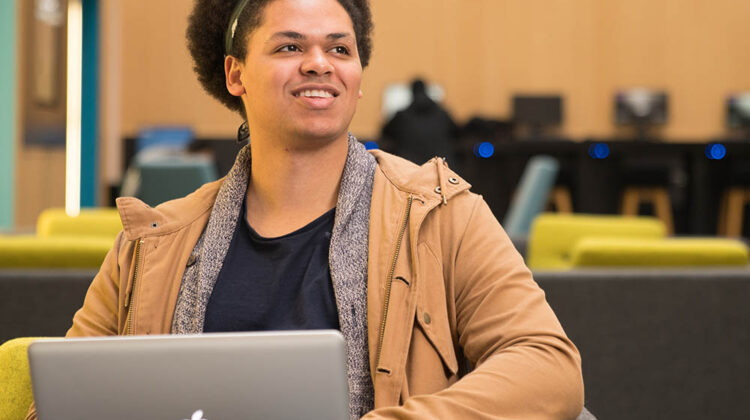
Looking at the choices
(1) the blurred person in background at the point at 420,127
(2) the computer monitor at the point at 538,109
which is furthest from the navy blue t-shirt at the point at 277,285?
(2) the computer monitor at the point at 538,109

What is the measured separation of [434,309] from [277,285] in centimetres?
25

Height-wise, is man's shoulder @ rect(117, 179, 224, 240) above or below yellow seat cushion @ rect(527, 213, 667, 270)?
above

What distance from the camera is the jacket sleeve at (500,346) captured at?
129 centimetres

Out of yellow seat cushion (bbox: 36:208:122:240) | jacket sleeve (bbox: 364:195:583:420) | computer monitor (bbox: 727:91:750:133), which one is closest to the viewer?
jacket sleeve (bbox: 364:195:583:420)

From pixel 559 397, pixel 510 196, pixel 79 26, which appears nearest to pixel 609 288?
pixel 559 397

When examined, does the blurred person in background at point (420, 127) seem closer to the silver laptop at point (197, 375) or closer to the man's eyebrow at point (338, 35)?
the man's eyebrow at point (338, 35)

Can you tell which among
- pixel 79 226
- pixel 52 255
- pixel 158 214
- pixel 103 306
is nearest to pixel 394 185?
pixel 158 214

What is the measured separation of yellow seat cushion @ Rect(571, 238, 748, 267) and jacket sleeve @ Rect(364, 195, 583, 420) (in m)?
1.34

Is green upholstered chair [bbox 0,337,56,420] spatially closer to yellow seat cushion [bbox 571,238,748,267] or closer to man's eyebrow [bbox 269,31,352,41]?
man's eyebrow [bbox 269,31,352,41]

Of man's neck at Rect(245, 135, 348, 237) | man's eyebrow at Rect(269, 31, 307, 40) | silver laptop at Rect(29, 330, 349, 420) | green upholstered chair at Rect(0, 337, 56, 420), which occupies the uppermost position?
man's eyebrow at Rect(269, 31, 307, 40)

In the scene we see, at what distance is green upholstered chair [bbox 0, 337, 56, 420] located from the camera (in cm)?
147

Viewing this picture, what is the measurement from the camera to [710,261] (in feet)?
9.08

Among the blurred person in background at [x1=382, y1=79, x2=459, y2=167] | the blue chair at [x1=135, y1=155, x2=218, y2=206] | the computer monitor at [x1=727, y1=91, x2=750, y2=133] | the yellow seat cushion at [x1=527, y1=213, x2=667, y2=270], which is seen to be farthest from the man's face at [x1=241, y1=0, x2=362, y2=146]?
the computer monitor at [x1=727, y1=91, x2=750, y2=133]

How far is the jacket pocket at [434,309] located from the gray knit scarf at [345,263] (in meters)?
0.09
